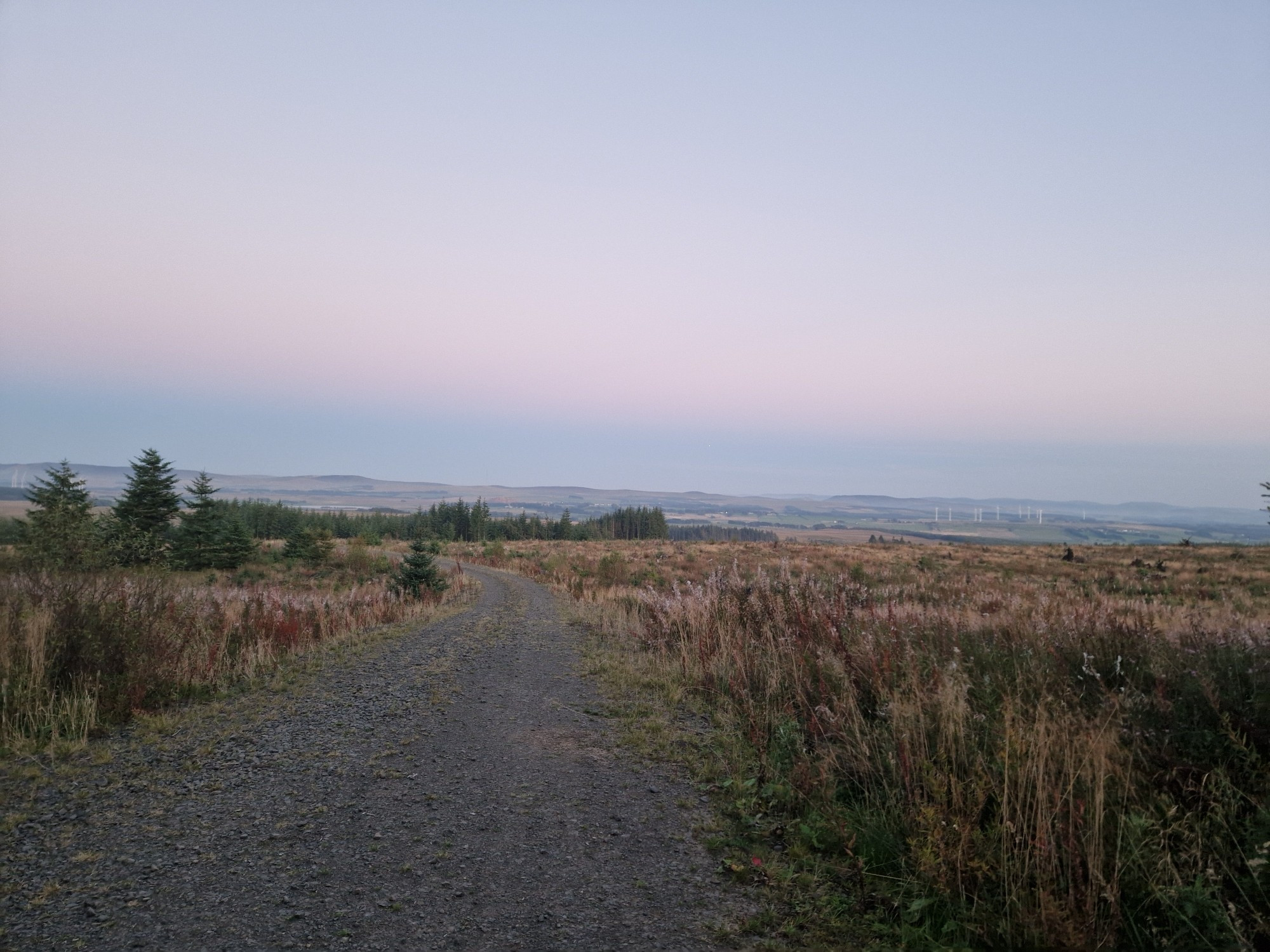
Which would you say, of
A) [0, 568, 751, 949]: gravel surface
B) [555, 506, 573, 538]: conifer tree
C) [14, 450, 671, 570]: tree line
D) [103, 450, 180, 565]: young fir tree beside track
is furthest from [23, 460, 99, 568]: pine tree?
[555, 506, 573, 538]: conifer tree

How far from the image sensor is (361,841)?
4320 mm

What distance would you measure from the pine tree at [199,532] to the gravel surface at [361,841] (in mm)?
32841

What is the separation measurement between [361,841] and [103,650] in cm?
530

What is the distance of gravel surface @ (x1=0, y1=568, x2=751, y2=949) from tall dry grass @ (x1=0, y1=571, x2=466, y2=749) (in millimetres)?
866

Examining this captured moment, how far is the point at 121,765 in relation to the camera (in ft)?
18.4

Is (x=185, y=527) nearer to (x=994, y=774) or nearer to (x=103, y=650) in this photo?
(x=103, y=650)

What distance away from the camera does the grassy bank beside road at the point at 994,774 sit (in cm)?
331

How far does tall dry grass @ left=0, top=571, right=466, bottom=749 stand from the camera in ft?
21.0

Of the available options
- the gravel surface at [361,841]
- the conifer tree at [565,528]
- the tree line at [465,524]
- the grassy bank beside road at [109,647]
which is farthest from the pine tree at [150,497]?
the conifer tree at [565,528]

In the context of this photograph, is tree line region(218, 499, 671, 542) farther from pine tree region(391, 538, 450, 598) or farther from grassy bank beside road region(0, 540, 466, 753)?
grassy bank beside road region(0, 540, 466, 753)

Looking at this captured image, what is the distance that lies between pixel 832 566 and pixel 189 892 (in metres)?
31.5

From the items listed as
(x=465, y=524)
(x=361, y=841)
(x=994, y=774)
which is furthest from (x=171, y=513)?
(x=465, y=524)

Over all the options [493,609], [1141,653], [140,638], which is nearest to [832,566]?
[493,609]

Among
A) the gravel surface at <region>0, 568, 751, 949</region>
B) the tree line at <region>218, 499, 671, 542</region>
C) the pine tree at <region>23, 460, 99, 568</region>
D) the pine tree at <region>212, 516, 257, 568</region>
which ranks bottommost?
the tree line at <region>218, 499, 671, 542</region>
